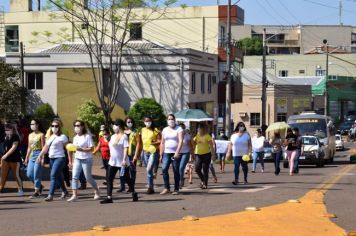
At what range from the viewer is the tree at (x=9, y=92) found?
4259 cm

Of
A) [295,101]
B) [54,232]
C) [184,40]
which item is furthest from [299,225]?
[295,101]

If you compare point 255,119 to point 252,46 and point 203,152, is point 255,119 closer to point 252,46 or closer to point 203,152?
point 252,46

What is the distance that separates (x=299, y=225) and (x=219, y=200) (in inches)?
161

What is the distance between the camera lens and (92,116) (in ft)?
140

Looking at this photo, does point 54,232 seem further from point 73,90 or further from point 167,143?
point 73,90

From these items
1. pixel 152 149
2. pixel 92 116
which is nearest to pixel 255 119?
pixel 92 116

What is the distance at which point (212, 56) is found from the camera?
50.4 meters

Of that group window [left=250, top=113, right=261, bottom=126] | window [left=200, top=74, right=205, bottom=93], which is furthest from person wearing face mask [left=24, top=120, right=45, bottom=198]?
window [left=250, top=113, right=261, bottom=126]

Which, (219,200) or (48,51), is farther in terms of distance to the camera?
(48,51)

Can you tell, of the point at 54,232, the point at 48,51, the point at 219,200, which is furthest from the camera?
the point at 48,51

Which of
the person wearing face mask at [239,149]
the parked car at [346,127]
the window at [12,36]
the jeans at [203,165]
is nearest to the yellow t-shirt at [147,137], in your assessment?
the jeans at [203,165]

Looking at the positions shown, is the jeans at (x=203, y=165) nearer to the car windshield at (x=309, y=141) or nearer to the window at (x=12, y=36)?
the car windshield at (x=309, y=141)

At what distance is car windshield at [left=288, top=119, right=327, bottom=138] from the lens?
38.2 m

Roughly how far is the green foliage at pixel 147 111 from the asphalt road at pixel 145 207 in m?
22.1
